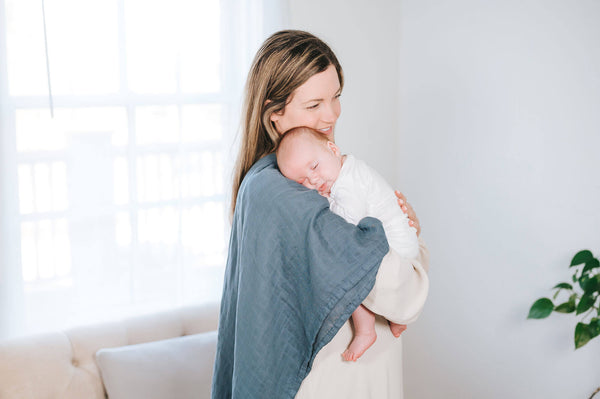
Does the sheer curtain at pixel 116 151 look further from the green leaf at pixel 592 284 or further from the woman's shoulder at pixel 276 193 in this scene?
the green leaf at pixel 592 284

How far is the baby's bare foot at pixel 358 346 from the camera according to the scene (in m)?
1.20

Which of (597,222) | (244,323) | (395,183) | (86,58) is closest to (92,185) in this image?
(86,58)

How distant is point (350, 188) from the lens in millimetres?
1257

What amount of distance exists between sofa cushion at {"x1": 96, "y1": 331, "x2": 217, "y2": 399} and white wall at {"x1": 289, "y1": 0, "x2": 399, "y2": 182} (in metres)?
1.06

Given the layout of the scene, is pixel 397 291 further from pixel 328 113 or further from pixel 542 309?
pixel 542 309

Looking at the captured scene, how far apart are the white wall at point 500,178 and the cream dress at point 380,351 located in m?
0.90

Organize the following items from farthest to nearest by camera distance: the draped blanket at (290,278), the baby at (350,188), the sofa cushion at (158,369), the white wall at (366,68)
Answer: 1. the white wall at (366,68)
2. the sofa cushion at (158,369)
3. the baby at (350,188)
4. the draped blanket at (290,278)

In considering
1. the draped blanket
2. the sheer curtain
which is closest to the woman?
the draped blanket

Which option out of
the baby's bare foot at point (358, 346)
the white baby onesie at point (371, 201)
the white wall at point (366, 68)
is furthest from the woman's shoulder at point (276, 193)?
the white wall at point (366, 68)

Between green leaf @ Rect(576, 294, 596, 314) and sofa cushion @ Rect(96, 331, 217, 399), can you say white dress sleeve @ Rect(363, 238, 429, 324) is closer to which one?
green leaf @ Rect(576, 294, 596, 314)

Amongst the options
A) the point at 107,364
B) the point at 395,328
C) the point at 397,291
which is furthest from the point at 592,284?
the point at 107,364

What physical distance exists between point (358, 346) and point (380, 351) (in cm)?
9

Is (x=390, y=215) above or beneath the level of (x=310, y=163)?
beneath

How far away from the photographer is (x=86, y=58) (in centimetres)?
191
